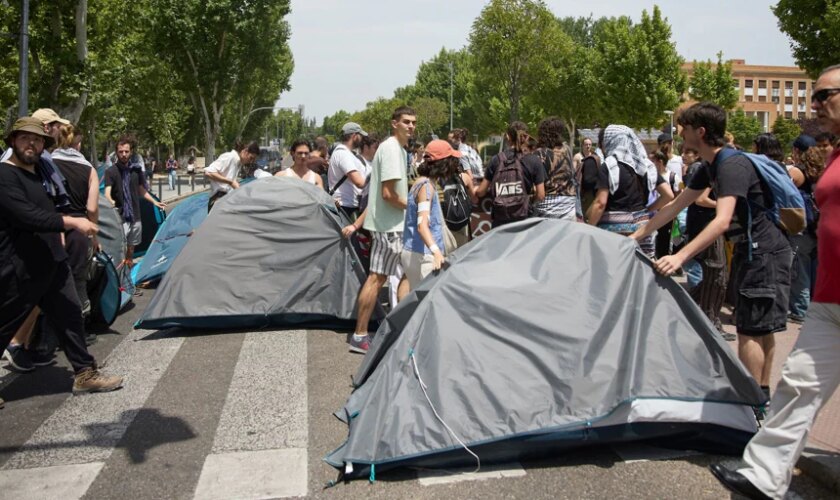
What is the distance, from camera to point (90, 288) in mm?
6695

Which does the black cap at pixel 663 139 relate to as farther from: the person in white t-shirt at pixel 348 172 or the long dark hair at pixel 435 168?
the long dark hair at pixel 435 168

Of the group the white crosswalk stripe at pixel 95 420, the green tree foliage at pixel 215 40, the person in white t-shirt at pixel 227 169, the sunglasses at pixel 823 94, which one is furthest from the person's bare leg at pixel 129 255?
the green tree foliage at pixel 215 40

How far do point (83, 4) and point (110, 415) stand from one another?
2038 centimetres

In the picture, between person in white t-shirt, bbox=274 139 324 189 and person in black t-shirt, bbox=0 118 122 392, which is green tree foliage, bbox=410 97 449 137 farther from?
person in black t-shirt, bbox=0 118 122 392

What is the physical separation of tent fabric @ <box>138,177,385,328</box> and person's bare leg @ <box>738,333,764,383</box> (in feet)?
11.0

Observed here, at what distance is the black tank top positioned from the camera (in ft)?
20.6

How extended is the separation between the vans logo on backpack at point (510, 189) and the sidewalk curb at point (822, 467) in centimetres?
341

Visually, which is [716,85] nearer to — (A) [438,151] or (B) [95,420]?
(A) [438,151]

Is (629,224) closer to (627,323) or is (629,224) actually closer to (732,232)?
(732,232)

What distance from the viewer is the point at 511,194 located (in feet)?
22.0

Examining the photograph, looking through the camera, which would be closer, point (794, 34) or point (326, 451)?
point (326, 451)

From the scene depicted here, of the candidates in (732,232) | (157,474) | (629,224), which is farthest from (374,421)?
(629,224)

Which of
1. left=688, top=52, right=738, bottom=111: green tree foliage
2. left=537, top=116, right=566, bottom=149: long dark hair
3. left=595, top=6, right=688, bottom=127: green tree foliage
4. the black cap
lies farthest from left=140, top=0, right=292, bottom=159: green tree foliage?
left=537, top=116, right=566, bottom=149: long dark hair

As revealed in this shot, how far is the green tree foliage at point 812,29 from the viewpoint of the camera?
21672mm
